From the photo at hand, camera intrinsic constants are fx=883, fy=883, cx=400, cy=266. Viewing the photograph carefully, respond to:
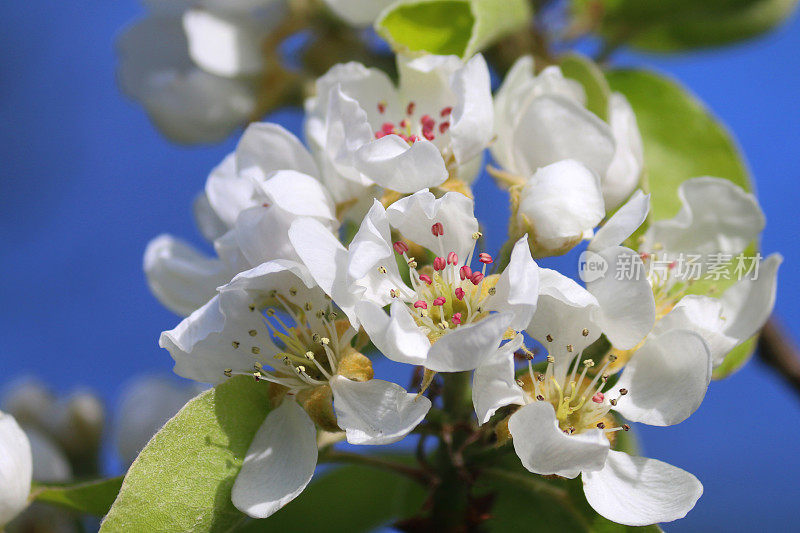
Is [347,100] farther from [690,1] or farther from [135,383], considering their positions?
[135,383]

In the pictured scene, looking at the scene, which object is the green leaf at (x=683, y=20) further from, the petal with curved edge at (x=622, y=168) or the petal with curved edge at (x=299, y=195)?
the petal with curved edge at (x=299, y=195)

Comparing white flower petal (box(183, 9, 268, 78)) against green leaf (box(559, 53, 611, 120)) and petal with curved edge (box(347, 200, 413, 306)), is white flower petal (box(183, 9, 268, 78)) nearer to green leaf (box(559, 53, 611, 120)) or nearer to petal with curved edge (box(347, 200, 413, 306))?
green leaf (box(559, 53, 611, 120))

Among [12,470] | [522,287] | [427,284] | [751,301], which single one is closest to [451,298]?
[427,284]

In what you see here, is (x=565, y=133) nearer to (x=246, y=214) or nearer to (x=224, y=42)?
(x=246, y=214)

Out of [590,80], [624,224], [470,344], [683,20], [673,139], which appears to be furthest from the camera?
[683,20]

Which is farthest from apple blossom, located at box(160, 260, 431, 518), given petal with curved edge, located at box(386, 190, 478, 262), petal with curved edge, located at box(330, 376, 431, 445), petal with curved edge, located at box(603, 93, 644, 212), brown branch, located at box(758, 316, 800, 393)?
brown branch, located at box(758, 316, 800, 393)

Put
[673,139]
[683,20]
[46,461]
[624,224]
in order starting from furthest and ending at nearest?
1. [683,20]
2. [46,461]
3. [673,139]
4. [624,224]

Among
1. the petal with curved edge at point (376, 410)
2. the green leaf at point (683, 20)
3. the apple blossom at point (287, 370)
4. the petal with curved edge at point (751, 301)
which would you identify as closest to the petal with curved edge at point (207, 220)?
the apple blossom at point (287, 370)
